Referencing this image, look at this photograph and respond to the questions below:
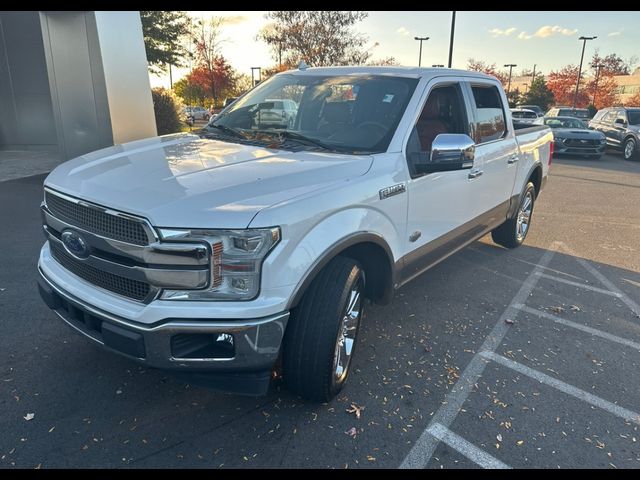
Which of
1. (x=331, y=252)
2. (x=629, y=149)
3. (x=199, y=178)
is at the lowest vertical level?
(x=629, y=149)

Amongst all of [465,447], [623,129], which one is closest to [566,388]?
[465,447]

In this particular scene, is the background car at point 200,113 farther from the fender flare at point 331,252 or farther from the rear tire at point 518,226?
the fender flare at point 331,252

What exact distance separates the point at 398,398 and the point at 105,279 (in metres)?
1.87

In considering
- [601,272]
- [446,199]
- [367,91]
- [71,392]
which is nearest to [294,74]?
[367,91]

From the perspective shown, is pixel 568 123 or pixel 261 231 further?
pixel 568 123

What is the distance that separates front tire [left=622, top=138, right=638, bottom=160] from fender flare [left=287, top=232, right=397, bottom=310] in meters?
17.2

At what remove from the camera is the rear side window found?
4398 millimetres

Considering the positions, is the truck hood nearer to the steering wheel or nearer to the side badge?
the side badge

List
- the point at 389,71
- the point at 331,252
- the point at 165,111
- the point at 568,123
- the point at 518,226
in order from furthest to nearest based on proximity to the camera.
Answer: the point at 568,123
the point at 165,111
the point at 518,226
the point at 389,71
the point at 331,252

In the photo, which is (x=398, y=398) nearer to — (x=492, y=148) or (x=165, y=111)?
(x=492, y=148)

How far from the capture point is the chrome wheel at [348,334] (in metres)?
2.85

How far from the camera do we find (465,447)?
2564mm

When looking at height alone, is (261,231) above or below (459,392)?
above

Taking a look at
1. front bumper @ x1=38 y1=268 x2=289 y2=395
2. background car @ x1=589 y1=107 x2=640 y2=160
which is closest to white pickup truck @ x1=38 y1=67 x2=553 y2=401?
front bumper @ x1=38 y1=268 x2=289 y2=395
